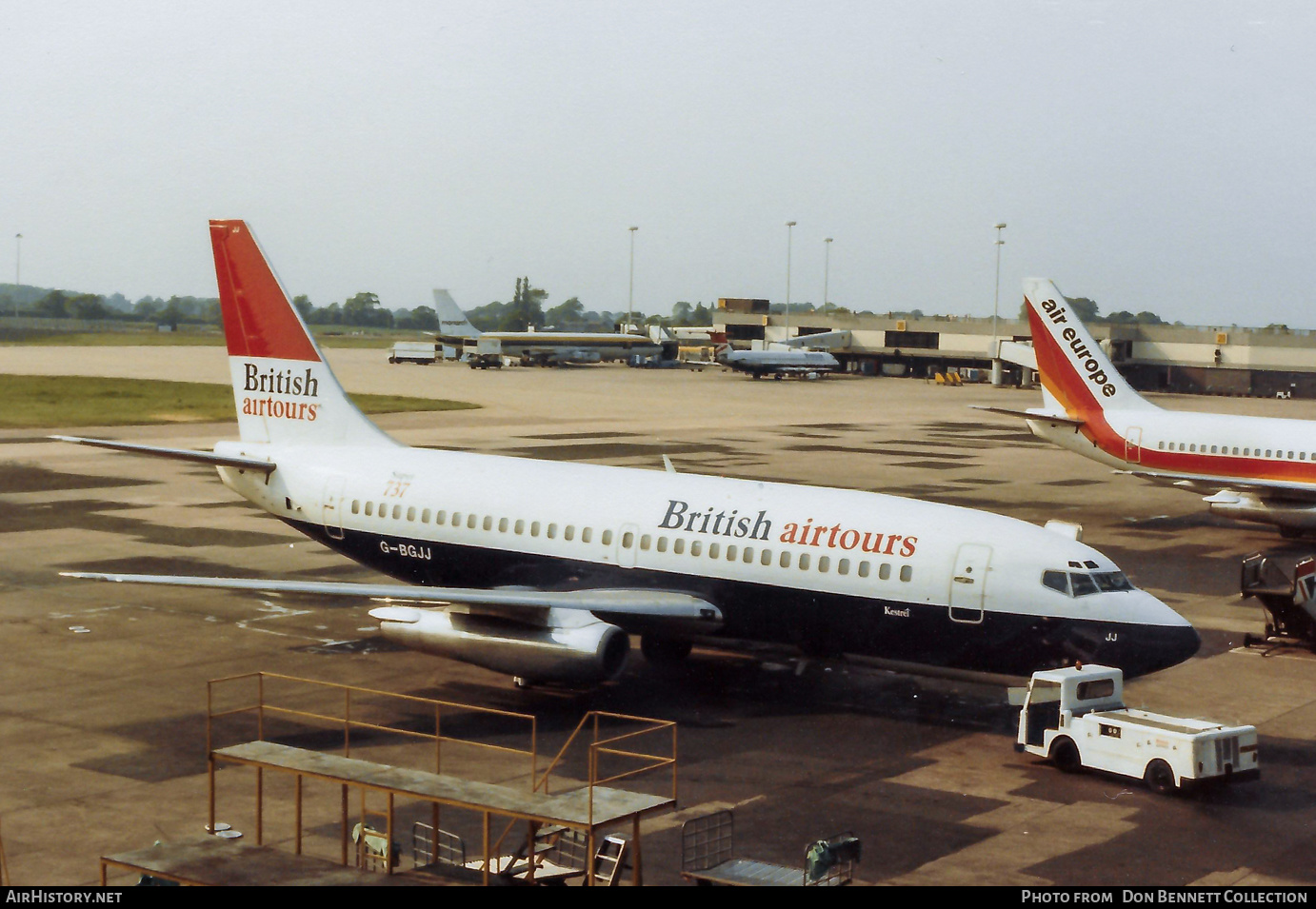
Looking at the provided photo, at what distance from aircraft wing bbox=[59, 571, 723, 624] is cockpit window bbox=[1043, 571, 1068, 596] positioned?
589 cm

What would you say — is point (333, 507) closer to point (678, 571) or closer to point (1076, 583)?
point (678, 571)

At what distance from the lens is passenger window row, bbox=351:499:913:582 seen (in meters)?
25.3

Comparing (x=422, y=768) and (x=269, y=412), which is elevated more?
(x=269, y=412)

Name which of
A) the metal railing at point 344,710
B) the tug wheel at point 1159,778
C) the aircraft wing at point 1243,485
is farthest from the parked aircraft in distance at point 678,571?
the aircraft wing at point 1243,485

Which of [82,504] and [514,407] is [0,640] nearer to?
[82,504]

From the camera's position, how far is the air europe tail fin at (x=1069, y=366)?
52969mm

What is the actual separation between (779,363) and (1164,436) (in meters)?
98.7

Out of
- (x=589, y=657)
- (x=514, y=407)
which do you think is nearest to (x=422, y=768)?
(x=589, y=657)

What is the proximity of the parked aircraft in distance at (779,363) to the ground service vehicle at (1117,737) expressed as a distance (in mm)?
125873

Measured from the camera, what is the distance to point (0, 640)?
3014 centimetres

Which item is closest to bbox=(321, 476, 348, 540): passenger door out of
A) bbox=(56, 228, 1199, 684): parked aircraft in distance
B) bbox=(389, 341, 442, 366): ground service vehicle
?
bbox=(56, 228, 1199, 684): parked aircraft in distance

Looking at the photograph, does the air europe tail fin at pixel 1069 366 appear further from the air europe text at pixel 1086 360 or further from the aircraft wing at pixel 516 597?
the aircraft wing at pixel 516 597

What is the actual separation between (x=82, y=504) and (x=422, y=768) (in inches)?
1306

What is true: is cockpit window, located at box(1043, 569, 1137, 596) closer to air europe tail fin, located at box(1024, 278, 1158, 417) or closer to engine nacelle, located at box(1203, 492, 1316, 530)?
engine nacelle, located at box(1203, 492, 1316, 530)
